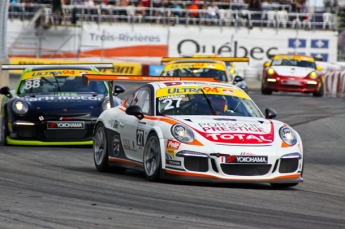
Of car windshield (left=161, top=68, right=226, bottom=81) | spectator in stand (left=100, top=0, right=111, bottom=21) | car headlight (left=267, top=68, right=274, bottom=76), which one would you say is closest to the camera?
car windshield (left=161, top=68, right=226, bottom=81)

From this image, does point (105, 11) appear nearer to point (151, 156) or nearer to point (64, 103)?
point (64, 103)

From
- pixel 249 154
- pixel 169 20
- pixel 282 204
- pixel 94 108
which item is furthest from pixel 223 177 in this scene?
pixel 169 20

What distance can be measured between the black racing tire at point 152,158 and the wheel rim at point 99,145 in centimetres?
133

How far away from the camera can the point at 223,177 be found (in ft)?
28.3

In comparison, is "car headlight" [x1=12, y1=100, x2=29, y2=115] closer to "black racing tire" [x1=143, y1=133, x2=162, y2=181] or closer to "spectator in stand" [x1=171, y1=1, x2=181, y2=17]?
"black racing tire" [x1=143, y1=133, x2=162, y2=181]

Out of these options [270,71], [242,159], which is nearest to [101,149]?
Result: [242,159]

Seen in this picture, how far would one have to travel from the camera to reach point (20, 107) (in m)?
13.5

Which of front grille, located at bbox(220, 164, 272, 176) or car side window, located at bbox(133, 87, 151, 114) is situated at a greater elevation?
car side window, located at bbox(133, 87, 151, 114)

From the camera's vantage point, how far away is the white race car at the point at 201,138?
8664 millimetres

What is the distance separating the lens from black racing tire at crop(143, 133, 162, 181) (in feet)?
29.3

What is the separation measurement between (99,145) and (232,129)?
2355 mm

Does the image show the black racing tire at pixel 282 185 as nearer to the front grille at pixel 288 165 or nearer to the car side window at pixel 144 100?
the front grille at pixel 288 165

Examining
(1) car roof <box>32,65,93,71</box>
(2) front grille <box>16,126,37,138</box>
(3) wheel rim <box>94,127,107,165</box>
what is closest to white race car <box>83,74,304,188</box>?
(3) wheel rim <box>94,127,107,165</box>

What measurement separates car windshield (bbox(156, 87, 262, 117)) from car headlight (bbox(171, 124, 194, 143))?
2.24ft
